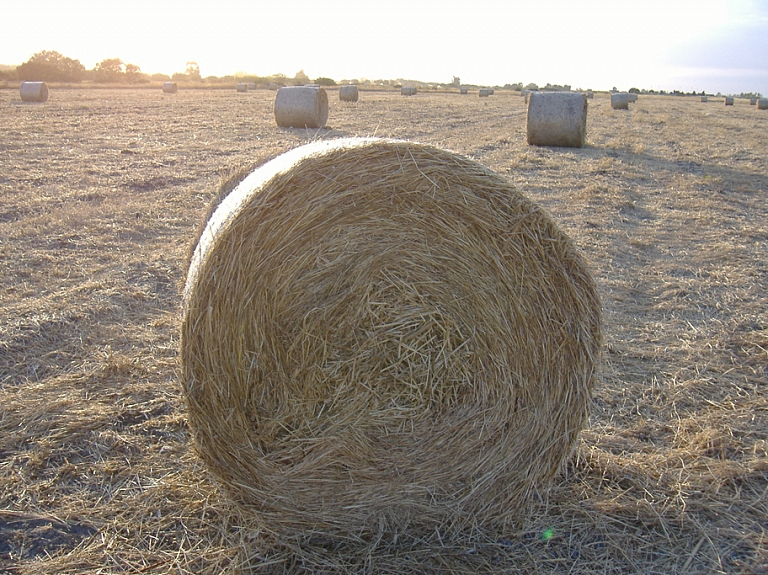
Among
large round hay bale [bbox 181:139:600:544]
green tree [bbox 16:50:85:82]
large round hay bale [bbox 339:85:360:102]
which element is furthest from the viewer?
green tree [bbox 16:50:85:82]

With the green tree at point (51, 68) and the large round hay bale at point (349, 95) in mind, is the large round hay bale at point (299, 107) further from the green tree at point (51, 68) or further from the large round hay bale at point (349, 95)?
the green tree at point (51, 68)

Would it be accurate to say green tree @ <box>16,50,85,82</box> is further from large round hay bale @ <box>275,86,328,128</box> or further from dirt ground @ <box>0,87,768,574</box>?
dirt ground @ <box>0,87,768,574</box>

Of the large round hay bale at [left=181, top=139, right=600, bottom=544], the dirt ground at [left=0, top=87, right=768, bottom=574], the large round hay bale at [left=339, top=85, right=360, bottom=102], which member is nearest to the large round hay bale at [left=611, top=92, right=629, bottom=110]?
the large round hay bale at [left=339, top=85, right=360, bottom=102]

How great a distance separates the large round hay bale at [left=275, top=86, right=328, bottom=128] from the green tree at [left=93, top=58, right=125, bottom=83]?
1313 inches

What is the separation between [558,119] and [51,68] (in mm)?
39061

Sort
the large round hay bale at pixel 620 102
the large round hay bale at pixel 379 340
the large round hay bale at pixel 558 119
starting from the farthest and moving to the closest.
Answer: the large round hay bale at pixel 620 102, the large round hay bale at pixel 558 119, the large round hay bale at pixel 379 340

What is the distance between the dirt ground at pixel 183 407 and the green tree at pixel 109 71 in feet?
129

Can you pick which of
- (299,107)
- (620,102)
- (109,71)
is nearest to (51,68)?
(109,71)

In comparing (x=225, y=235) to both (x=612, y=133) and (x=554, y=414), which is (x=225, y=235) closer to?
(x=554, y=414)

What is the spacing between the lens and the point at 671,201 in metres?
8.28

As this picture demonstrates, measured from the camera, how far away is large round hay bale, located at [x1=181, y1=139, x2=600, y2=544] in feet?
7.98

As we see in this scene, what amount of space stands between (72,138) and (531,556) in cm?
1353

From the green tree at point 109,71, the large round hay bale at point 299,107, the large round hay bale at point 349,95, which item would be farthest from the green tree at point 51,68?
the large round hay bale at point 299,107

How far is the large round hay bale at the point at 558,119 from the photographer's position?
12.1 meters
